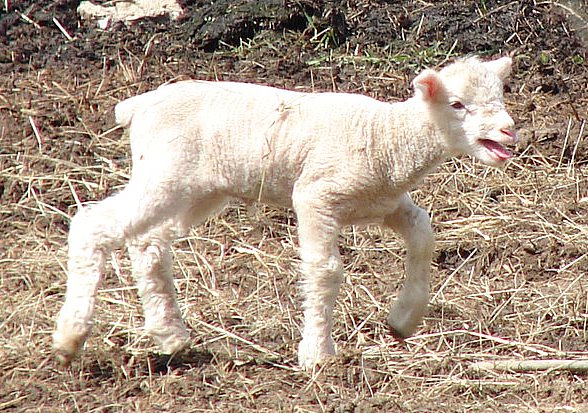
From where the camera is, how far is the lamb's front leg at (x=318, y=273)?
17.7 feet

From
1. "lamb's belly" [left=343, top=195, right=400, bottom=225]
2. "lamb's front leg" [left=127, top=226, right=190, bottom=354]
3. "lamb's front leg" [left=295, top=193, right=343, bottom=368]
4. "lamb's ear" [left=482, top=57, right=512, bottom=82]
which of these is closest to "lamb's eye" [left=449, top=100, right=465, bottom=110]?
"lamb's ear" [left=482, top=57, right=512, bottom=82]

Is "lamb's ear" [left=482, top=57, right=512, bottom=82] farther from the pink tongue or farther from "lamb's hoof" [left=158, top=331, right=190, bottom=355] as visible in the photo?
"lamb's hoof" [left=158, top=331, right=190, bottom=355]

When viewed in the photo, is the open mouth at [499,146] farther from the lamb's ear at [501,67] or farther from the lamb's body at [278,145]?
the lamb's ear at [501,67]

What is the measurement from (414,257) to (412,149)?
542 mm

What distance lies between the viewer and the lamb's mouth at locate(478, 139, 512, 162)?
5.21m

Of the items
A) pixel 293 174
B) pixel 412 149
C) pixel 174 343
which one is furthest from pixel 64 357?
pixel 412 149

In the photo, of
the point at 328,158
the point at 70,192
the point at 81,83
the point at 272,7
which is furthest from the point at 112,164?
the point at 328,158

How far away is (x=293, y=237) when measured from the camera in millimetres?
7445

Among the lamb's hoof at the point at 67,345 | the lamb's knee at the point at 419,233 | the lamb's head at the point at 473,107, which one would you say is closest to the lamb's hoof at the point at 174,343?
the lamb's hoof at the point at 67,345

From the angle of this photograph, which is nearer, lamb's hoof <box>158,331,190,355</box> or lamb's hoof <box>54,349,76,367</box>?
lamb's hoof <box>54,349,76,367</box>

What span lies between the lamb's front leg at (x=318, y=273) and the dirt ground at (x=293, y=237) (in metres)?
0.15

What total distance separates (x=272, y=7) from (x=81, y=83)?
1.68 m

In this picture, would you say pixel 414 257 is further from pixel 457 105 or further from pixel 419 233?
pixel 457 105

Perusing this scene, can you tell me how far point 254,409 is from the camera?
5211 mm
